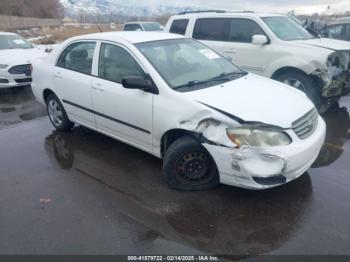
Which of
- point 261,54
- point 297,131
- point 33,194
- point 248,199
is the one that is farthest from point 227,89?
point 261,54

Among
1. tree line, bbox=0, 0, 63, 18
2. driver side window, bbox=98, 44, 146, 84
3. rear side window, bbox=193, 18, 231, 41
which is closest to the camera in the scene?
driver side window, bbox=98, 44, 146, 84

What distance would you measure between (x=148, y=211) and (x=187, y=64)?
1.99m

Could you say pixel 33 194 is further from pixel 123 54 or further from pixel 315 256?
pixel 315 256

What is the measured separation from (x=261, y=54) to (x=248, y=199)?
4128 millimetres

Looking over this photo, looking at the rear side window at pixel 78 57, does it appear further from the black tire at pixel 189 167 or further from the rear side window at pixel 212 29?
the rear side window at pixel 212 29

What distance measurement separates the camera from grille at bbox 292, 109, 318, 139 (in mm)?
3637

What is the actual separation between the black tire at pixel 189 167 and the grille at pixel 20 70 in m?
6.72

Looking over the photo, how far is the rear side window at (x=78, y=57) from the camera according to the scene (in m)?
5.07

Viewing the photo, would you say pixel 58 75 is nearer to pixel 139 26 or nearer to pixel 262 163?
pixel 262 163

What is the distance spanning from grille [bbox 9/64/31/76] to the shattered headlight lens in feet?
24.5

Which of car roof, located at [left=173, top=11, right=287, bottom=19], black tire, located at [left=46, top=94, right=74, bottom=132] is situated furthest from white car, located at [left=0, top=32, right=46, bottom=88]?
car roof, located at [left=173, top=11, right=287, bottom=19]

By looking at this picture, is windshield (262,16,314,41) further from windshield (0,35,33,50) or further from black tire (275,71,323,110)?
windshield (0,35,33,50)

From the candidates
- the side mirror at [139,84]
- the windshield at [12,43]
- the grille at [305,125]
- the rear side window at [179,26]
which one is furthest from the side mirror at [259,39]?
the windshield at [12,43]

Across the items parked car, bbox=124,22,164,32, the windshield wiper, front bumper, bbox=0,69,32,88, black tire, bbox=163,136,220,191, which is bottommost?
parked car, bbox=124,22,164,32
